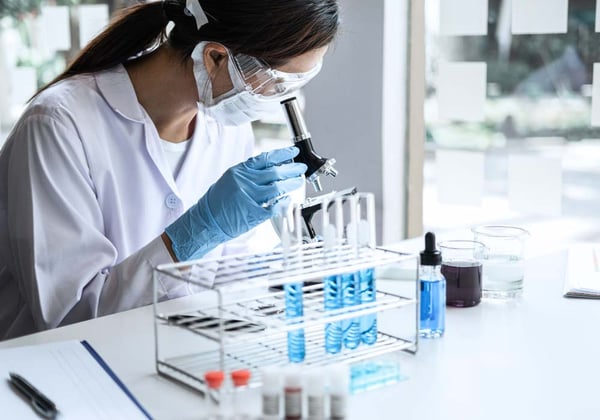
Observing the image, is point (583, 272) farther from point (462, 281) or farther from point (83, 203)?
point (83, 203)

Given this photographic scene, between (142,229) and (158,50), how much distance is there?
0.47 m

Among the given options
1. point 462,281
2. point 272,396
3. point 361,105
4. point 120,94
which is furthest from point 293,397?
point 361,105

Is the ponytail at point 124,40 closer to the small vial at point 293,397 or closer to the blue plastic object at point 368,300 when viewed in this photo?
the blue plastic object at point 368,300

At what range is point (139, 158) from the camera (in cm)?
198

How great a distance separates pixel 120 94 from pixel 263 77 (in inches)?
14.4

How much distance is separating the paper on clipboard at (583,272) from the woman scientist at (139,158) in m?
0.65

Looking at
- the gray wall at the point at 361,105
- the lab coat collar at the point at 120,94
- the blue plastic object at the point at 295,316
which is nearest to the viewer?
the blue plastic object at the point at 295,316

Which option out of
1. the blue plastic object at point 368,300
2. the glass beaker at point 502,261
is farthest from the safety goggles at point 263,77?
the blue plastic object at point 368,300

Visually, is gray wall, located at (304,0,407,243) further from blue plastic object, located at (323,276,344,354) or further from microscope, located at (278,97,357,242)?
blue plastic object, located at (323,276,344,354)

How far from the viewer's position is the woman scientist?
175 cm

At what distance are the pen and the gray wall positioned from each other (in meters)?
1.89

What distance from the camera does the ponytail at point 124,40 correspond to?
2.05 metres

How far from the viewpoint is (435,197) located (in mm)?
Answer: 3178

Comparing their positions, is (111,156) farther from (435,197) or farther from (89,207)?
(435,197)
